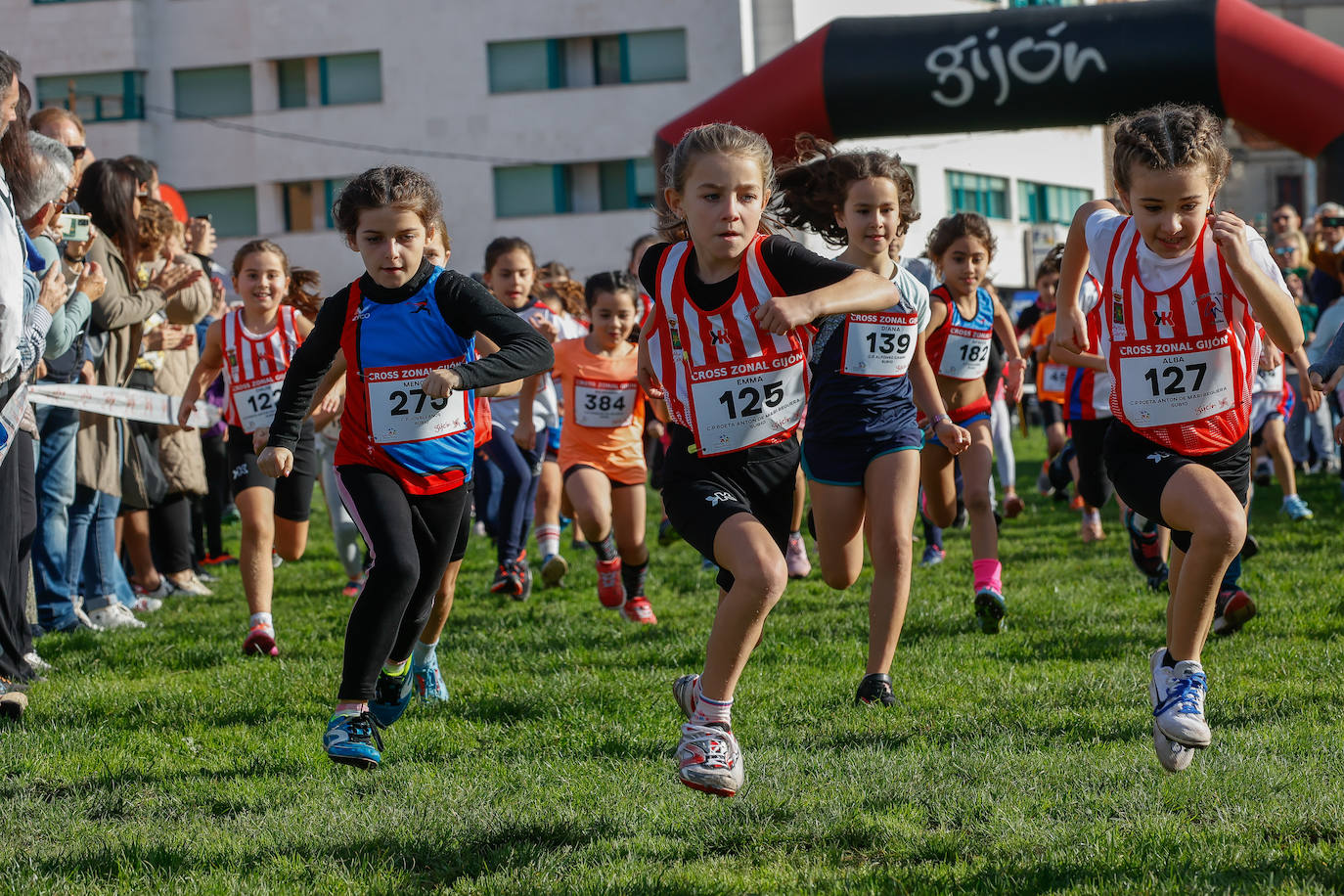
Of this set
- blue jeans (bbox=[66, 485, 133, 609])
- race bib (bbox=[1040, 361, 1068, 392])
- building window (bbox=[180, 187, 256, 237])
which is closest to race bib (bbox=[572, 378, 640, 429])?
blue jeans (bbox=[66, 485, 133, 609])

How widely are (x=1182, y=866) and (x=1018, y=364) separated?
5.18 meters

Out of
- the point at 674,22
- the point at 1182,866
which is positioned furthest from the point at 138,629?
the point at 674,22

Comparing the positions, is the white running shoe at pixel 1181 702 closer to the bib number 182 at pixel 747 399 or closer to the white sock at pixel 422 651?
the bib number 182 at pixel 747 399

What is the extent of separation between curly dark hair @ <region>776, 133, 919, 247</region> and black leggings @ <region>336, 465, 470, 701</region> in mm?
2029

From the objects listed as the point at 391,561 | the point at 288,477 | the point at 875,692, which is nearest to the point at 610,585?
the point at 288,477

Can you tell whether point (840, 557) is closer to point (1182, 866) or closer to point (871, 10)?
point (1182, 866)

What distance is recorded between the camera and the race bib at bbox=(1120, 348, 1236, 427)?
186 inches

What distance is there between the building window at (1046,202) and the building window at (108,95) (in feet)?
77.6

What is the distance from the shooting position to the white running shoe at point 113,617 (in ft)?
26.6

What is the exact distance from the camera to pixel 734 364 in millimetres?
4559

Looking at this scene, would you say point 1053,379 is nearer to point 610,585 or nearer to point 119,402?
point 610,585

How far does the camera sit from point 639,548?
8156mm

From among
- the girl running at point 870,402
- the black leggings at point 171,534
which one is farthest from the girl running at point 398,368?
the black leggings at point 171,534

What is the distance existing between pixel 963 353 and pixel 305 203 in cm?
3284
